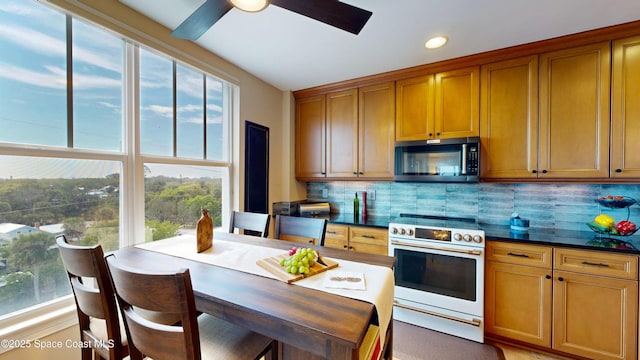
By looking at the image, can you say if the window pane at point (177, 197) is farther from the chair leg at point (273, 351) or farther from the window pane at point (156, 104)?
the chair leg at point (273, 351)

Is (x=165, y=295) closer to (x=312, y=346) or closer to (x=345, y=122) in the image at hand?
(x=312, y=346)

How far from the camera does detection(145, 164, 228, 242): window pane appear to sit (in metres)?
1.82

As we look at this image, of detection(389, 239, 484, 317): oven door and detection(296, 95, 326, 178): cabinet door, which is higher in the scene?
detection(296, 95, 326, 178): cabinet door

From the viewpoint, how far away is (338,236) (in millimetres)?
2629

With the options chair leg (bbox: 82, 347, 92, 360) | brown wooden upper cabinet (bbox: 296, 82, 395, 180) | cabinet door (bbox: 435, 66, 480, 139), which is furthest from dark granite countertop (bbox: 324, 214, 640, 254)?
chair leg (bbox: 82, 347, 92, 360)

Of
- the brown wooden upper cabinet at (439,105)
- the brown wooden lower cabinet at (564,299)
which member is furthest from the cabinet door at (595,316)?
the brown wooden upper cabinet at (439,105)

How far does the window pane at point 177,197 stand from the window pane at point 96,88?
0.32 m

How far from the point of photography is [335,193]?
3273 millimetres

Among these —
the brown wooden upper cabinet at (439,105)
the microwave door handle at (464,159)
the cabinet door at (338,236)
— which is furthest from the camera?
the cabinet door at (338,236)

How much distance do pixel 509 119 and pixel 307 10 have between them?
2.03m

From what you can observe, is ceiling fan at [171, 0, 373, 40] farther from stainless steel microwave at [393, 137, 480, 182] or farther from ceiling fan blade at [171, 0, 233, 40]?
stainless steel microwave at [393, 137, 480, 182]

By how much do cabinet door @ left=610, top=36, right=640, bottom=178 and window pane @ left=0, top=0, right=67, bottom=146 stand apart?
12.4 feet

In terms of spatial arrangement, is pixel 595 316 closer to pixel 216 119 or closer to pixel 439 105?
pixel 439 105

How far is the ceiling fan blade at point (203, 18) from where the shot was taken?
47.9 inches
